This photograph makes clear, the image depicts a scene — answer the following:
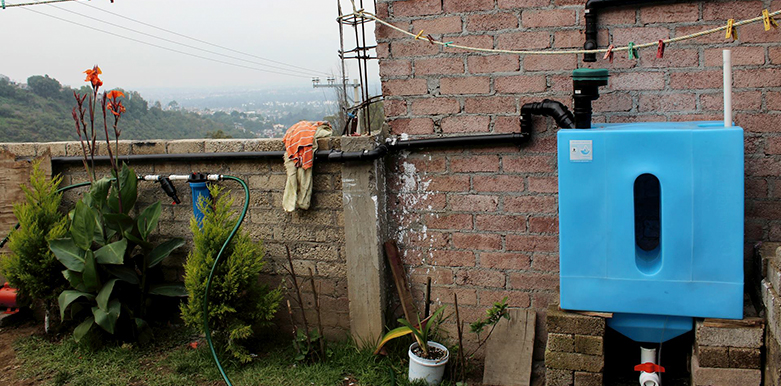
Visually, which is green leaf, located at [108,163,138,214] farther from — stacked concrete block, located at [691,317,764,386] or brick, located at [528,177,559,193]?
stacked concrete block, located at [691,317,764,386]

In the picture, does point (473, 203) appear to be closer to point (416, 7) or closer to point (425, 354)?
point (425, 354)

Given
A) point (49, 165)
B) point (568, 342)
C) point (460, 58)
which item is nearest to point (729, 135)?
point (568, 342)

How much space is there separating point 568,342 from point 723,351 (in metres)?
0.62

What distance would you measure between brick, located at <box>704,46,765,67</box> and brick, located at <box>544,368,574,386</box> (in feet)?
5.29

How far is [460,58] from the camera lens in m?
3.22

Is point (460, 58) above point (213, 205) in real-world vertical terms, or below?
above

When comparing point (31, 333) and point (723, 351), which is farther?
point (31, 333)

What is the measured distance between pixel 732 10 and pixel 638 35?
411 millimetres

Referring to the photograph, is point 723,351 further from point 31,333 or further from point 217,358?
point 31,333

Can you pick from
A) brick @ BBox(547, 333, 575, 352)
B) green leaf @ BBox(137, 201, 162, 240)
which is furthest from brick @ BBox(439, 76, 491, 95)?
green leaf @ BBox(137, 201, 162, 240)

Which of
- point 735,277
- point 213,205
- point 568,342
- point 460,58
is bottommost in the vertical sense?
point 568,342

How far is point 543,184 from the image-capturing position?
10.5 feet

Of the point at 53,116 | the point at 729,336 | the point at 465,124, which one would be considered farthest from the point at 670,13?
the point at 53,116

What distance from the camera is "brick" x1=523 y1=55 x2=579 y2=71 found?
3.02m
